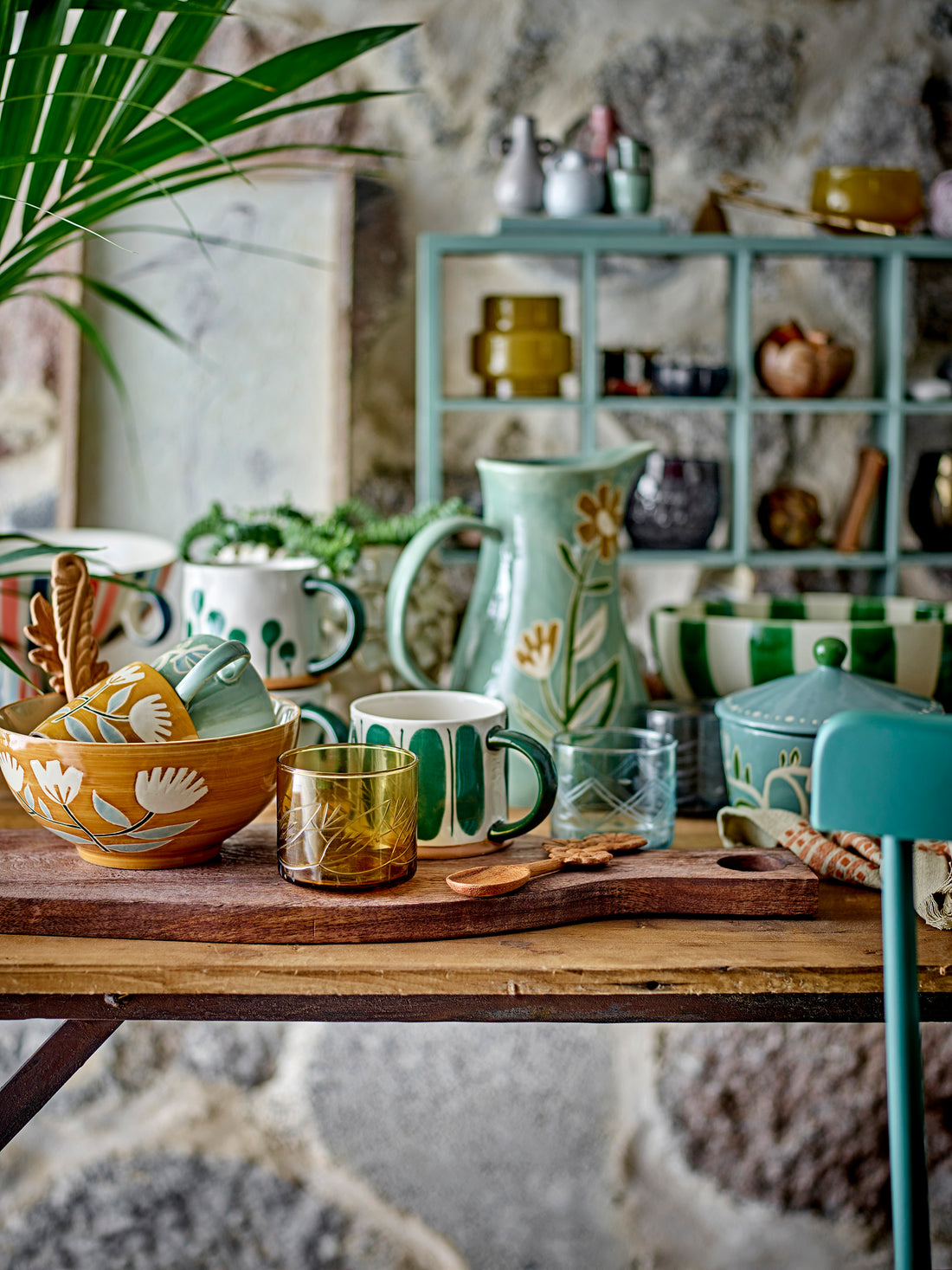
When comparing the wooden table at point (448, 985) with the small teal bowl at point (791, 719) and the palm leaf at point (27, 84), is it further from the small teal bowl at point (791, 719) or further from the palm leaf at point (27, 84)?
the palm leaf at point (27, 84)

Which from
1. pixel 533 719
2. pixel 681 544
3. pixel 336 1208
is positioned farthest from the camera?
pixel 681 544

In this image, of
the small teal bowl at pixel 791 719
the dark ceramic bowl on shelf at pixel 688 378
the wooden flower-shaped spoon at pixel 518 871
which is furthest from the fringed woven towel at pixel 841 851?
the dark ceramic bowl on shelf at pixel 688 378

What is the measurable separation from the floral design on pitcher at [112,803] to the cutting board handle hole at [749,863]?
0.29 metres

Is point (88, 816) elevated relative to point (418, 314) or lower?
lower

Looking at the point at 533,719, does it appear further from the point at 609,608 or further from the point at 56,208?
the point at 56,208

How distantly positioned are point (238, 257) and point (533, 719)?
0.97 metres

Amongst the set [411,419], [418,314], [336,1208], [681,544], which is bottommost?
[336,1208]

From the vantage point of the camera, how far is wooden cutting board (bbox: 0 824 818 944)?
1.92ft

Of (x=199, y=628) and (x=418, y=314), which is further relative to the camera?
(x=418, y=314)

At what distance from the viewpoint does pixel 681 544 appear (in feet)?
4.93

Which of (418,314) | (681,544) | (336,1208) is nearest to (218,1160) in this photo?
(336,1208)

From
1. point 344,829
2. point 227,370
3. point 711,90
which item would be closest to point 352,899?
point 344,829

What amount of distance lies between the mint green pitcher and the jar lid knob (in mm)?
163

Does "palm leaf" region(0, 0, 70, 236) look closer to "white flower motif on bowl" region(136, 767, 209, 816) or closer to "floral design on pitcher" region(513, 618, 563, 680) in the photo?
"white flower motif on bowl" region(136, 767, 209, 816)
